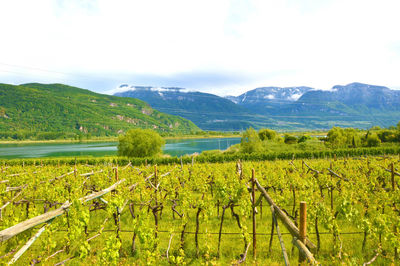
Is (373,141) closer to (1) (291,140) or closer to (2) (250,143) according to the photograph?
(1) (291,140)

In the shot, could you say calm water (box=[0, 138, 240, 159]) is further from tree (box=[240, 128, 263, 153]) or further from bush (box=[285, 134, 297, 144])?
bush (box=[285, 134, 297, 144])

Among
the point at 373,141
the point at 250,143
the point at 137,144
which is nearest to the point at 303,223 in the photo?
the point at 250,143

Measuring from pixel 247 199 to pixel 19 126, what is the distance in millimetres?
206596

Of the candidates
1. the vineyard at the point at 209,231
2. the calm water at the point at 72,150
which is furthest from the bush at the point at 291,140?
the vineyard at the point at 209,231

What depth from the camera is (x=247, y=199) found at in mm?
6441

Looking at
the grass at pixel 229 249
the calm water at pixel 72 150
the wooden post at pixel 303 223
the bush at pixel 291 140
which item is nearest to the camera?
the wooden post at pixel 303 223

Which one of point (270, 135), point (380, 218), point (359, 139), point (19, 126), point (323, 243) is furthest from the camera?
point (19, 126)

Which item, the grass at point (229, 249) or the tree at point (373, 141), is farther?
the tree at point (373, 141)

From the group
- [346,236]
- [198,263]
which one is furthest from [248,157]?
[198,263]

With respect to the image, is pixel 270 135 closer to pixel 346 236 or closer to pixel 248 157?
pixel 248 157

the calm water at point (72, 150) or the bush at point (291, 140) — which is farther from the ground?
the bush at point (291, 140)

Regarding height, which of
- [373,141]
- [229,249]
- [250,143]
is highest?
[229,249]

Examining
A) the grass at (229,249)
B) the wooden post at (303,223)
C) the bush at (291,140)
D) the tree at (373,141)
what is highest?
the wooden post at (303,223)

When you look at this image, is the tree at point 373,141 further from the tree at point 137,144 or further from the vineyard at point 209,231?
the vineyard at point 209,231
